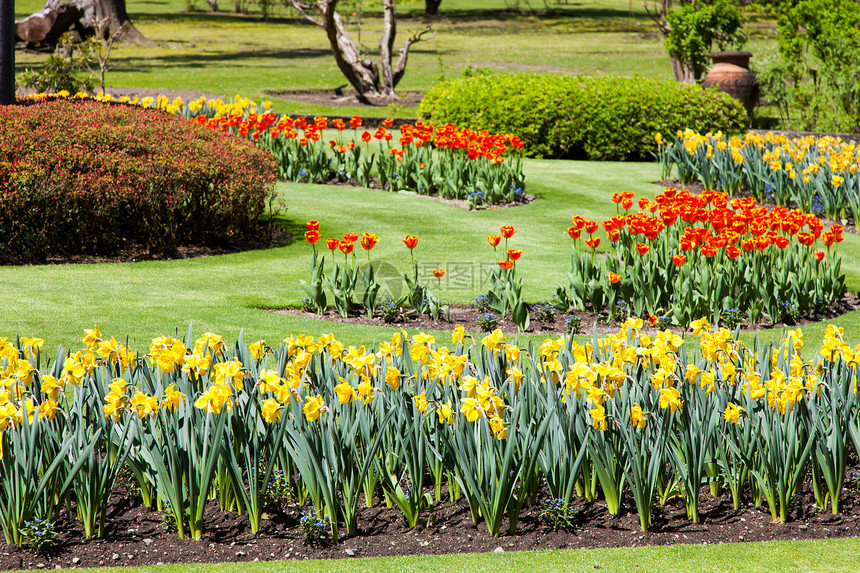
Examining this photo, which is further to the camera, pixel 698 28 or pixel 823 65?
pixel 698 28

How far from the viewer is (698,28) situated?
21.2m

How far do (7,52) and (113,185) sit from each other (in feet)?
9.59

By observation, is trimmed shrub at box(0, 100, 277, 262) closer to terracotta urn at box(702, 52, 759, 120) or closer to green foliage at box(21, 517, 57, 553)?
green foliage at box(21, 517, 57, 553)

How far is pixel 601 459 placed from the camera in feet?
11.5

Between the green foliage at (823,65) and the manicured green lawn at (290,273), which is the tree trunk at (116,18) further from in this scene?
the manicured green lawn at (290,273)

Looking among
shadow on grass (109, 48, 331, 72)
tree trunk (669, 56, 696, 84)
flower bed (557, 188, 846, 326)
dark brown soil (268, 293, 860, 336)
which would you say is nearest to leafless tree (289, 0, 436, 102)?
tree trunk (669, 56, 696, 84)

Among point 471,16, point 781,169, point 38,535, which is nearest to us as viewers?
point 38,535

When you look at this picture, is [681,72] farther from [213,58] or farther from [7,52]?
[213,58]

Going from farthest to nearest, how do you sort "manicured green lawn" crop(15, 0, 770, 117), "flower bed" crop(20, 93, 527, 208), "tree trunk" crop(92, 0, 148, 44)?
1. "tree trunk" crop(92, 0, 148, 44)
2. "manicured green lawn" crop(15, 0, 770, 117)
3. "flower bed" crop(20, 93, 527, 208)

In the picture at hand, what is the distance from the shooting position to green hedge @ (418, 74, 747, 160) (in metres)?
15.7

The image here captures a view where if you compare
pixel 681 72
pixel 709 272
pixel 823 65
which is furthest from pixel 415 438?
pixel 681 72

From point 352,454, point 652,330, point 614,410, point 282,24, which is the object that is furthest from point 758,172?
point 282,24

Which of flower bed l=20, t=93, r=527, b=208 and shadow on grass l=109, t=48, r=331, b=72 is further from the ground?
shadow on grass l=109, t=48, r=331, b=72

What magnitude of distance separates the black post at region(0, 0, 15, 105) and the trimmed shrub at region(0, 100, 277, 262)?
754 millimetres
